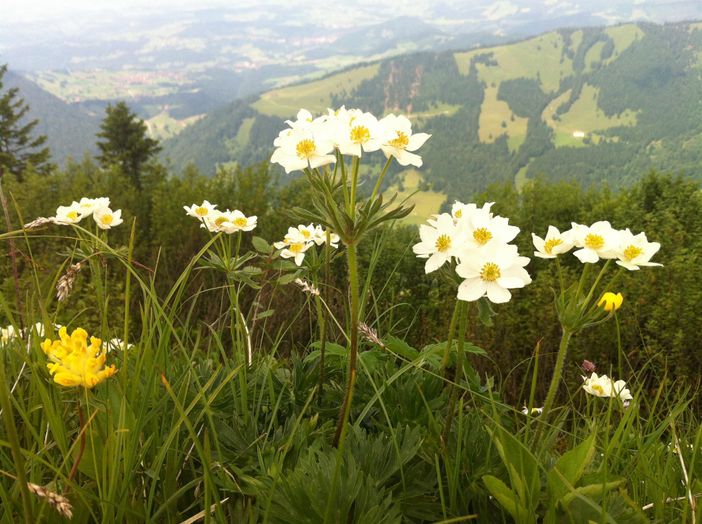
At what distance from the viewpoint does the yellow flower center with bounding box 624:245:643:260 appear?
1.62 m

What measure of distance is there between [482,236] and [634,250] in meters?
0.63

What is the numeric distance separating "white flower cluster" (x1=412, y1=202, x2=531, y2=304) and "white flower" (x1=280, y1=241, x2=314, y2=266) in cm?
96

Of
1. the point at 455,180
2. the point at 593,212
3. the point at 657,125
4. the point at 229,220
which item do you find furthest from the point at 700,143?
the point at 229,220

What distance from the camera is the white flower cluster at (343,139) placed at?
1348 mm

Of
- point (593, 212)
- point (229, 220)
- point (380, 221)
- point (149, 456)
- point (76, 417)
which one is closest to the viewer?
point (380, 221)

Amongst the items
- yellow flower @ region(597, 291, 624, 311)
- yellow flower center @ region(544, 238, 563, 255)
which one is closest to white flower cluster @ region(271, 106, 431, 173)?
yellow flower center @ region(544, 238, 563, 255)

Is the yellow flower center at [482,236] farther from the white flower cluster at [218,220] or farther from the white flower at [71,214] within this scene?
the white flower at [71,214]

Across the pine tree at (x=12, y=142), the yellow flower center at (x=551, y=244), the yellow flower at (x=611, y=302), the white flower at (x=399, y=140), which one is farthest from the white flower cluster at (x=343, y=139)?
the pine tree at (x=12, y=142)

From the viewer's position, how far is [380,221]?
1.31m

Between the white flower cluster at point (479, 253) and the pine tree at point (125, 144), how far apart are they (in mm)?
40308

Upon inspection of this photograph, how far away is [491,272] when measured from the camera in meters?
1.34

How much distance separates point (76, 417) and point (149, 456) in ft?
1.41

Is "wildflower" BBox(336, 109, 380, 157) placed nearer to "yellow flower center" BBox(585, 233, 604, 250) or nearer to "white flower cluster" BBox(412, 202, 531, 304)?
"white flower cluster" BBox(412, 202, 531, 304)

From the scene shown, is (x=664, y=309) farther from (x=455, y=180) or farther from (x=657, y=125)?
(x=657, y=125)
